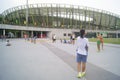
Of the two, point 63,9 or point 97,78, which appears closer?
point 97,78

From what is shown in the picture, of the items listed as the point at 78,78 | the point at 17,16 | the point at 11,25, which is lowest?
the point at 78,78

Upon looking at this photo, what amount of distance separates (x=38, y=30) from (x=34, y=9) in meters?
16.3

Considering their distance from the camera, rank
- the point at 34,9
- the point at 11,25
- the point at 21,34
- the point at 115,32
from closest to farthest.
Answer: the point at 11,25
the point at 21,34
the point at 34,9
the point at 115,32

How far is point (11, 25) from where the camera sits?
50938 mm

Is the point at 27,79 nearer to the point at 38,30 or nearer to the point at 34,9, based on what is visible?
the point at 38,30

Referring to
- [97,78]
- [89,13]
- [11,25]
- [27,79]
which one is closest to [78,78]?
[97,78]

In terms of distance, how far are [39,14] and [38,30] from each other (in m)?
15.1

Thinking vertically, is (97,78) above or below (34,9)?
below

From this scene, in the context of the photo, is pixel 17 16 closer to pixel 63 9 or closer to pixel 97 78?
pixel 63 9

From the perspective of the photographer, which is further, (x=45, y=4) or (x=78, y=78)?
(x=45, y=4)

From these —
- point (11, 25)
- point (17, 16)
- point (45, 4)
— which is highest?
point (45, 4)

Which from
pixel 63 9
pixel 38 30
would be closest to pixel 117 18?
pixel 63 9

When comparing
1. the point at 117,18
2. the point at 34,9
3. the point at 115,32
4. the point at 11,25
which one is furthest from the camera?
the point at 117,18

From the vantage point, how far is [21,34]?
65.4 metres
